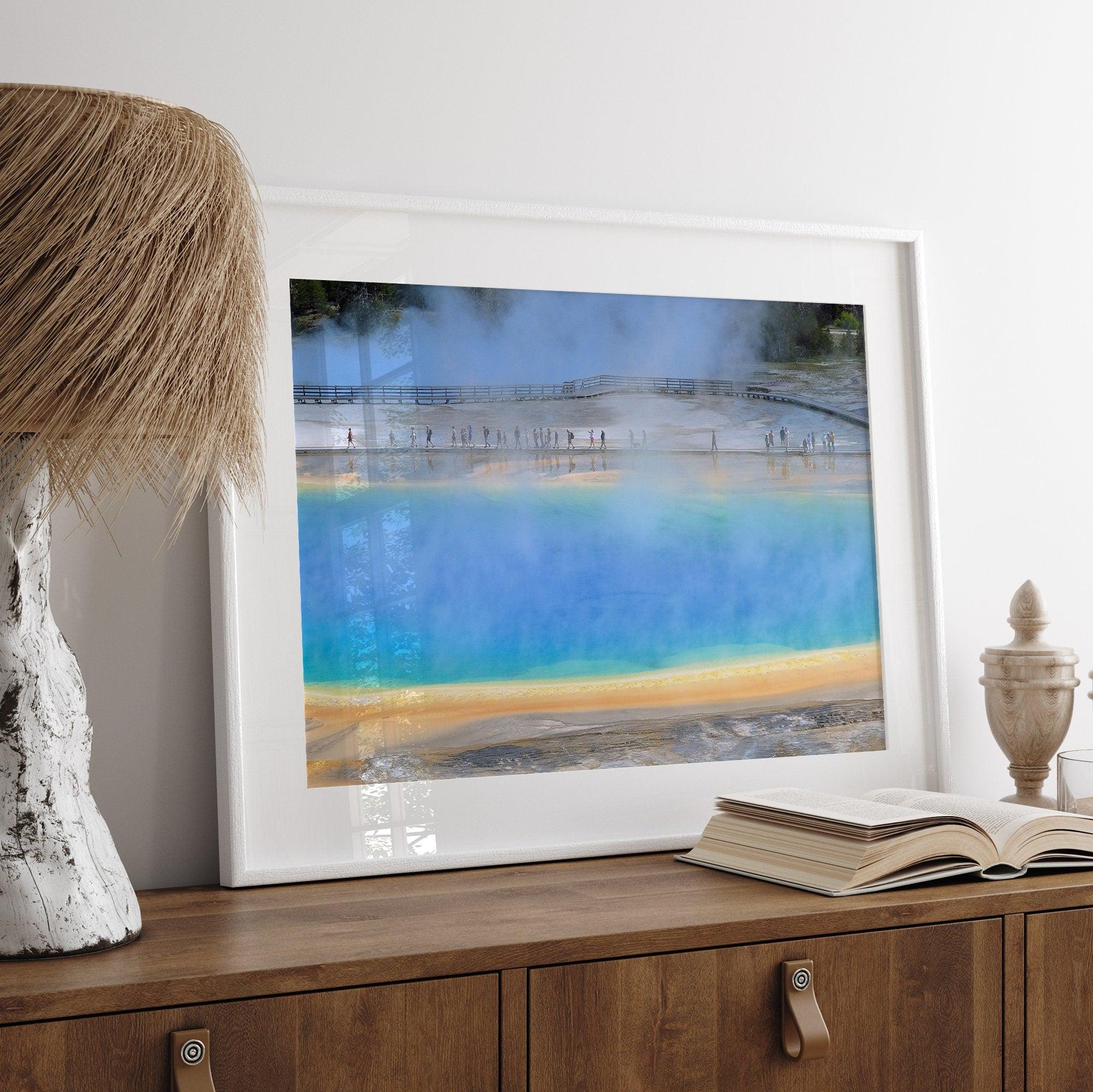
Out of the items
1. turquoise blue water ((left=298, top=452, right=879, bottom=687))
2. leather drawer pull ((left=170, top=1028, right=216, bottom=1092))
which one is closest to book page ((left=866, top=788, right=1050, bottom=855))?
turquoise blue water ((left=298, top=452, right=879, bottom=687))

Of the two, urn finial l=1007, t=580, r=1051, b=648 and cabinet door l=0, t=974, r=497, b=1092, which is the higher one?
urn finial l=1007, t=580, r=1051, b=648

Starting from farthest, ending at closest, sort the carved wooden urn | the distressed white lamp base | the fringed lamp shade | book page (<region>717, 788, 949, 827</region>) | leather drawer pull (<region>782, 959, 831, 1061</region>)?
the carved wooden urn
book page (<region>717, 788, 949, 827</region>)
leather drawer pull (<region>782, 959, 831, 1061</region>)
the distressed white lamp base
the fringed lamp shade

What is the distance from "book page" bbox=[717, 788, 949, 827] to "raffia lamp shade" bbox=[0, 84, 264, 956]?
Result: 648 mm

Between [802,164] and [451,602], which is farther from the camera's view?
[802,164]

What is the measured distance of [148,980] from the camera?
88cm

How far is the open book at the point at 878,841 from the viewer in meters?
1.15

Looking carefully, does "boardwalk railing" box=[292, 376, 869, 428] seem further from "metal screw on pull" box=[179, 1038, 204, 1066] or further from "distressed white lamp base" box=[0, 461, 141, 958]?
"metal screw on pull" box=[179, 1038, 204, 1066]

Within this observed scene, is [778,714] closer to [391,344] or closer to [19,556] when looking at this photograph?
[391,344]

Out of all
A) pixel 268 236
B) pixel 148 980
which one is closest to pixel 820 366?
pixel 268 236

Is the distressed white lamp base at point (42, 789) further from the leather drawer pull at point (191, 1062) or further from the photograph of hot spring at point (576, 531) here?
the photograph of hot spring at point (576, 531)

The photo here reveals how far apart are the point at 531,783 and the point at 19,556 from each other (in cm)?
63

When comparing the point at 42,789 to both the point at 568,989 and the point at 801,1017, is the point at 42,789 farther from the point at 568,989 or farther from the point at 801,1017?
the point at 801,1017

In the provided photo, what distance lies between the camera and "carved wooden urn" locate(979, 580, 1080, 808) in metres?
1.45

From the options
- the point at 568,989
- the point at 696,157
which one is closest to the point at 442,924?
the point at 568,989
